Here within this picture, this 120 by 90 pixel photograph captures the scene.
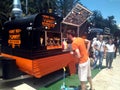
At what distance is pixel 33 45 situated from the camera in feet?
24.1

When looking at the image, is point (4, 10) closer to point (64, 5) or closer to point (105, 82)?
point (64, 5)

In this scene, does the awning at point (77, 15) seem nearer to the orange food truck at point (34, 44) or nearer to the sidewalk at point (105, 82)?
the orange food truck at point (34, 44)

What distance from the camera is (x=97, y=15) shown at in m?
67.4

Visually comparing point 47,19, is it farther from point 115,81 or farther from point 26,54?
point 115,81

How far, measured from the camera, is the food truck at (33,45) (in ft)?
24.0

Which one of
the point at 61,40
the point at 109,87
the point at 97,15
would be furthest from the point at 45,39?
the point at 97,15

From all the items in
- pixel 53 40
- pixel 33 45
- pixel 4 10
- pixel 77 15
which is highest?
pixel 4 10

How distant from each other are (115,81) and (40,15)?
14.0 feet

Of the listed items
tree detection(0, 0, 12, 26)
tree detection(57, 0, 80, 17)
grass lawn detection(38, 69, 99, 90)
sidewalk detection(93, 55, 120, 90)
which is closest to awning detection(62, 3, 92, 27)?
grass lawn detection(38, 69, 99, 90)

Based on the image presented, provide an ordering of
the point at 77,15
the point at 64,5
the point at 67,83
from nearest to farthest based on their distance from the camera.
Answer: the point at 67,83 < the point at 77,15 < the point at 64,5

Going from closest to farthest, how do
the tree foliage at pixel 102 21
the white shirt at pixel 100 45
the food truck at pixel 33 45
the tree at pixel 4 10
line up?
the food truck at pixel 33 45
the white shirt at pixel 100 45
the tree at pixel 4 10
the tree foliage at pixel 102 21

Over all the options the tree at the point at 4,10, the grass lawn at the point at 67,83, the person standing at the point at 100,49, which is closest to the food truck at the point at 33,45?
the grass lawn at the point at 67,83

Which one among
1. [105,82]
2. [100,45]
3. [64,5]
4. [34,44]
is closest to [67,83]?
[105,82]

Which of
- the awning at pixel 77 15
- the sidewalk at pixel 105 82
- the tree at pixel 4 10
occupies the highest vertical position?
the tree at pixel 4 10
